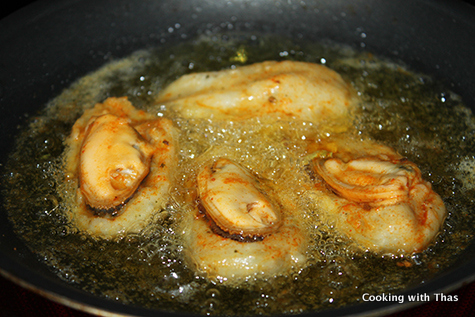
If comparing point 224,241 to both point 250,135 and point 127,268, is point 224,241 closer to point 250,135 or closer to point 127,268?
point 127,268

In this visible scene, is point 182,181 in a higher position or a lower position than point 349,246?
higher

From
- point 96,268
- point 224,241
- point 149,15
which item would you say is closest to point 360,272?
point 224,241

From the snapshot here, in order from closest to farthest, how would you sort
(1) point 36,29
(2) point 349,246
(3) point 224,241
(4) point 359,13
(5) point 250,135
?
(3) point 224,241 → (2) point 349,246 → (5) point 250,135 → (1) point 36,29 → (4) point 359,13

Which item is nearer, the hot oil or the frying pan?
the hot oil

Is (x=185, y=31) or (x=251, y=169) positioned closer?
(x=251, y=169)
